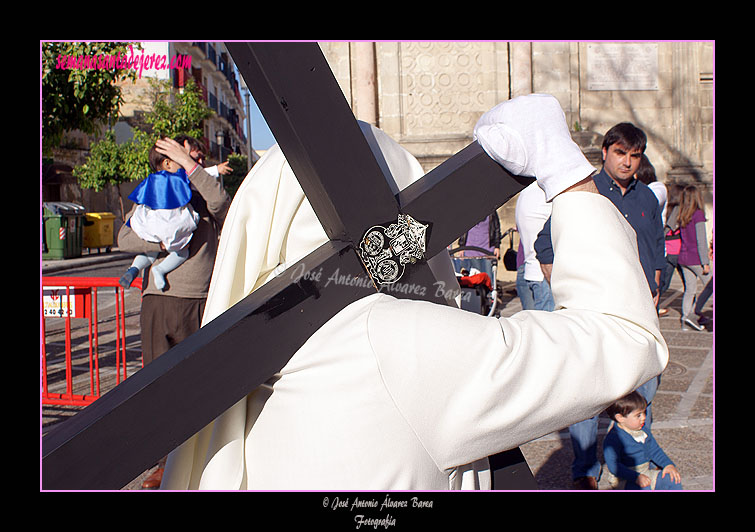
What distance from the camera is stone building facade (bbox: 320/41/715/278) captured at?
11.5 m

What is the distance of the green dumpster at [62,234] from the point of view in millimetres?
20812

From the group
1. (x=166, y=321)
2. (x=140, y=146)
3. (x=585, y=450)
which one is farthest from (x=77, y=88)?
(x=140, y=146)

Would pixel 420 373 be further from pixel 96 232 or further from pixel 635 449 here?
pixel 96 232

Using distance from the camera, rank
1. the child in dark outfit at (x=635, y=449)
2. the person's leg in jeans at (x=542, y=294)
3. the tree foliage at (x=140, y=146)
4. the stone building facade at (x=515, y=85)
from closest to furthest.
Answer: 1. the child in dark outfit at (x=635, y=449)
2. the person's leg in jeans at (x=542, y=294)
3. the stone building facade at (x=515, y=85)
4. the tree foliage at (x=140, y=146)

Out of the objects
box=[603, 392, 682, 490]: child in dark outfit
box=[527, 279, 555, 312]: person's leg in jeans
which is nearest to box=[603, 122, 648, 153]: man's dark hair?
box=[527, 279, 555, 312]: person's leg in jeans

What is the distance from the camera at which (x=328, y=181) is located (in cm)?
111

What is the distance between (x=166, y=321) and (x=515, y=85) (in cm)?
890

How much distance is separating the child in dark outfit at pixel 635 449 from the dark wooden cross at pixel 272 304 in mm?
2527

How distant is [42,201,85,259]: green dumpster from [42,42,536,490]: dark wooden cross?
21656 millimetres

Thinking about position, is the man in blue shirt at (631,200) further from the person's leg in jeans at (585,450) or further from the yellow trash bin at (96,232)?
the yellow trash bin at (96,232)

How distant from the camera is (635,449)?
3338 millimetres

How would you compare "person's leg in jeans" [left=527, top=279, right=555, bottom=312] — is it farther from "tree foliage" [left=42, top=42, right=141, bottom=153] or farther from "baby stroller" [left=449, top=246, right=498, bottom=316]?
"tree foliage" [left=42, top=42, right=141, bottom=153]

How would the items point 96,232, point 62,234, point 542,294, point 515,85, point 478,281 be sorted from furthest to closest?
point 96,232
point 62,234
point 515,85
point 478,281
point 542,294

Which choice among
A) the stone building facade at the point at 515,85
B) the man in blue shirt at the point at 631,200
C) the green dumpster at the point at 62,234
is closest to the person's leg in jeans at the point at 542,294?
the man in blue shirt at the point at 631,200
